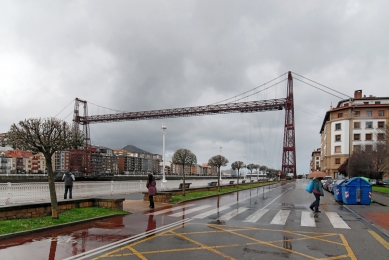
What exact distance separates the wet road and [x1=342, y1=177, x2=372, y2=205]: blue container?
7.32 metres

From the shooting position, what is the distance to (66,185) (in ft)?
50.2

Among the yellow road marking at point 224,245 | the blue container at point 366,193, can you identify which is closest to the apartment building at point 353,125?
the blue container at point 366,193

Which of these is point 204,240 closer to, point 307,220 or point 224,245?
point 224,245

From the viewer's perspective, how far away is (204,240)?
7.96 meters

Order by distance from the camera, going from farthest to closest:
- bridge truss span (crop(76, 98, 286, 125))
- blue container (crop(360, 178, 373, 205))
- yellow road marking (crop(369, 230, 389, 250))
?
bridge truss span (crop(76, 98, 286, 125)) → blue container (crop(360, 178, 373, 205)) → yellow road marking (crop(369, 230, 389, 250))

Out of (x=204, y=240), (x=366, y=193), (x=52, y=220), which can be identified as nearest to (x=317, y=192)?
(x=366, y=193)

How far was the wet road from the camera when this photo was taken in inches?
263

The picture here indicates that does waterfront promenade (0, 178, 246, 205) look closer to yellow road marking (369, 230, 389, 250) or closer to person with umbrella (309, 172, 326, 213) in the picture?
person with umbrella (309, 172, 326, 213)

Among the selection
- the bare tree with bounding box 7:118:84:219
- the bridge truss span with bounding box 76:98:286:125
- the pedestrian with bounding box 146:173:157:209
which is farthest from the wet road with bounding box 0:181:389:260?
the bridge truss span with bounding box 76:98:286:125

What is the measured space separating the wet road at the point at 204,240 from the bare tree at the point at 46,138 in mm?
2146

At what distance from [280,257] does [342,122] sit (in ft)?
264

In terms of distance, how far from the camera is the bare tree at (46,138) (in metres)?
9.61

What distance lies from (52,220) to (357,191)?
1659 centimetres

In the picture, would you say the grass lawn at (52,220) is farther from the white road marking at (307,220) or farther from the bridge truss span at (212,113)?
the bridge truss span at (212,113)
